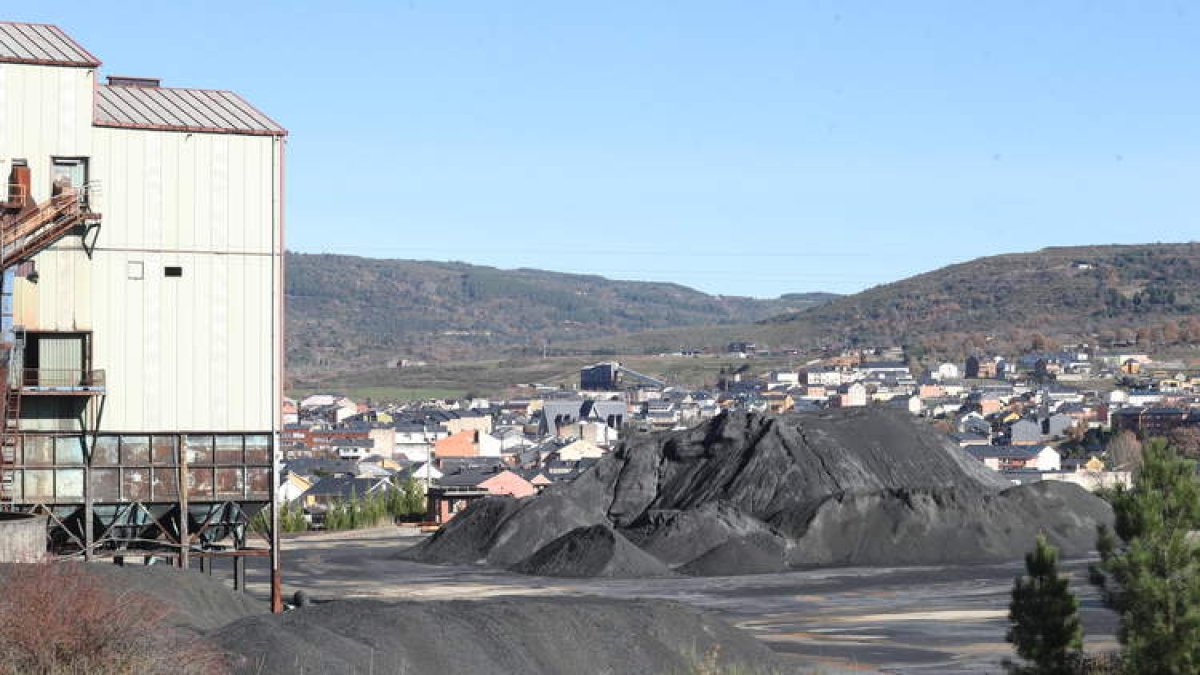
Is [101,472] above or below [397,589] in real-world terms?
above

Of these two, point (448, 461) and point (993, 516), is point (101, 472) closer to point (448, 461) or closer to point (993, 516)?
point (993, 516)

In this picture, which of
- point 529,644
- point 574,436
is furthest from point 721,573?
point 574,436

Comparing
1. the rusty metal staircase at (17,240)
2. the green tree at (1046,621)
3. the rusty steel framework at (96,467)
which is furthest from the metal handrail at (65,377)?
the green tree at (1046,621)

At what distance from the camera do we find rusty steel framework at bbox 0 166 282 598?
137 feet

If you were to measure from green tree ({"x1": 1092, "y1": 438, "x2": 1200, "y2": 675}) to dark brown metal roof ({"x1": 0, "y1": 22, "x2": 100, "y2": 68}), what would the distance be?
2607 cm

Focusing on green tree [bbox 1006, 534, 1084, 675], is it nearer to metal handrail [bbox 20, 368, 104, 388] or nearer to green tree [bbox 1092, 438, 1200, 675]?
green tree [bbox 1092, 438, 1200, 675]

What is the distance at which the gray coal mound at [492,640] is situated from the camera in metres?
25.7

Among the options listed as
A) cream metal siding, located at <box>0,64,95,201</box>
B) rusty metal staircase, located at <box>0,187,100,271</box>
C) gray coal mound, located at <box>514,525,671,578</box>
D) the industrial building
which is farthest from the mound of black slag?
cream metal siding, located at <box>0,64,95,201</box>

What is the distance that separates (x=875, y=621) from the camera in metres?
47.6

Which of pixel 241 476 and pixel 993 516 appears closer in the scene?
pixel 241 476

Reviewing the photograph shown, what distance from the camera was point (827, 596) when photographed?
55.6 meters

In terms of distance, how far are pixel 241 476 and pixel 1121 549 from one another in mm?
24382

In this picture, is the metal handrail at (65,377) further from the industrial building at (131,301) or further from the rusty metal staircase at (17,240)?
the rusty metal staircase at (17,240)

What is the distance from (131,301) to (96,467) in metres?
3.76
